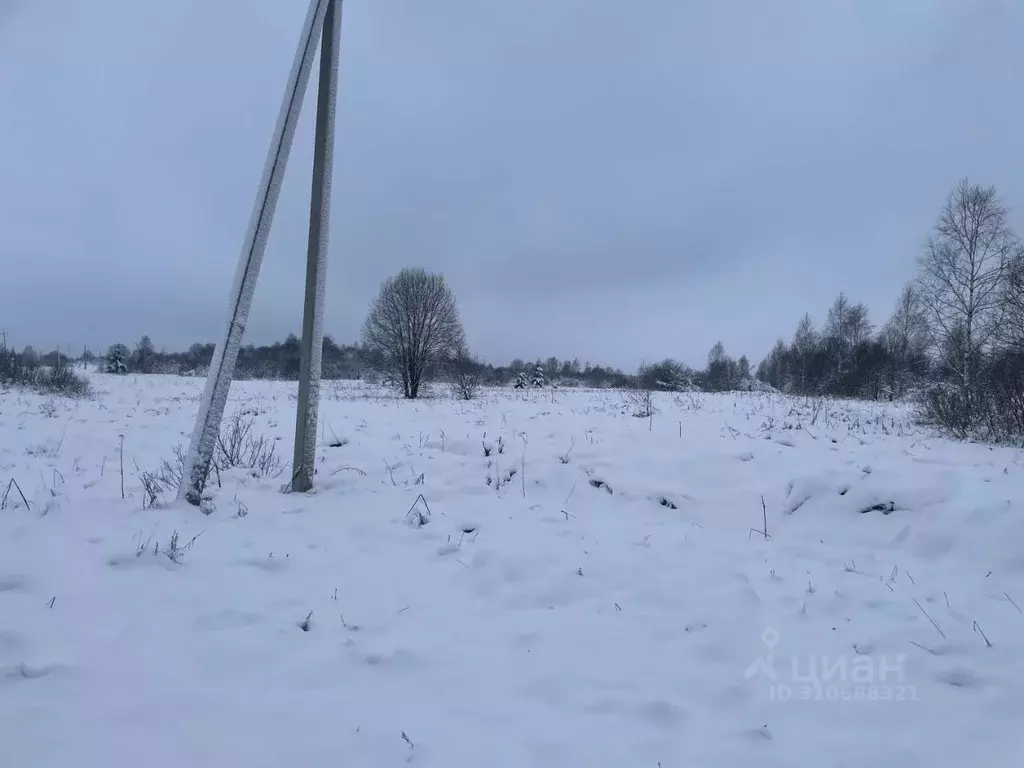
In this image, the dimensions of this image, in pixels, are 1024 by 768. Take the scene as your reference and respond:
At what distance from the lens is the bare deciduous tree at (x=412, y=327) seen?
25.1 meters

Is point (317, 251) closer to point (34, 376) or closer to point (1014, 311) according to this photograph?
point (1014, 311)

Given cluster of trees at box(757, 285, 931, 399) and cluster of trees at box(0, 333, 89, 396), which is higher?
cluster of trees at box(757, 285, 931, 399)

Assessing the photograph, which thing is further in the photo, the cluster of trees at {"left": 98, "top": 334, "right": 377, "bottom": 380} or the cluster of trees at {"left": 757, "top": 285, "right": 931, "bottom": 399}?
the cluster of trees at {"left": 98, "top": 334, "right": 377, "bottom": 380}

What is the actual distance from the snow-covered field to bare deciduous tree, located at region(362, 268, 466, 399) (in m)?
19.3

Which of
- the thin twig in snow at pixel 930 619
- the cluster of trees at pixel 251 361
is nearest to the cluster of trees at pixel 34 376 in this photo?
the cluster of trees at pixel 251 361

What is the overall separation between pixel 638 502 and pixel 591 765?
3.43 metres

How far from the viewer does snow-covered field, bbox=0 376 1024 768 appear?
200 cm

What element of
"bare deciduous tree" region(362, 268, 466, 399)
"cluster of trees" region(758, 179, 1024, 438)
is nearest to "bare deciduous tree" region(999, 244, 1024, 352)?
"cluster of trees" region(758, 179, 1024, 438)

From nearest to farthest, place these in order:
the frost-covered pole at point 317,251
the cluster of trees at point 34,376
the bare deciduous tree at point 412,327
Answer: the frost-covered pole at point 317,251 → the cluster of trees at point 34,376 → the bare deciduous tree at point 412,327

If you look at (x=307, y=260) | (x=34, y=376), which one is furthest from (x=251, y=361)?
(x=307, y=260)

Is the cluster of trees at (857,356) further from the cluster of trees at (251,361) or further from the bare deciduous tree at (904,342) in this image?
the cluster of trees at (251,361)

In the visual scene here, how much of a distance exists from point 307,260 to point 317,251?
0.52 feet

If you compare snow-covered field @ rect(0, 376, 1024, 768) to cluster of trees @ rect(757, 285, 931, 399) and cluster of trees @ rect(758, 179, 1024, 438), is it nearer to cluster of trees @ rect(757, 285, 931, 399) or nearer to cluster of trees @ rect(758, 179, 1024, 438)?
cluster of trees @ rect(758, 179, 1024, 438)

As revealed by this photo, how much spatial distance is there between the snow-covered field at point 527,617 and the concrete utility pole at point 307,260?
0.56 meters
